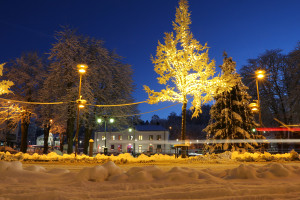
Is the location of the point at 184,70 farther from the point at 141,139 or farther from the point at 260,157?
the point at 141,139

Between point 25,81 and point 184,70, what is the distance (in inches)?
827

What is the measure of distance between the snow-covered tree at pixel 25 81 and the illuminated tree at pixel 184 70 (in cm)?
1774

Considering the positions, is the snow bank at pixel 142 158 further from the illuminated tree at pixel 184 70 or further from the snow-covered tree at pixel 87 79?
the snow-covered tree at pixel 87 79

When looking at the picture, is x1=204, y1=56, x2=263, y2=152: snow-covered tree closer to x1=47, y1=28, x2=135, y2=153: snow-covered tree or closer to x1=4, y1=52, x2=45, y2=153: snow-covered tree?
x1=47, y1=28, x2=135, y2=153: snow-covered tree

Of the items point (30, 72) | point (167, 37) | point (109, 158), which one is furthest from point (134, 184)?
point (30, 72)

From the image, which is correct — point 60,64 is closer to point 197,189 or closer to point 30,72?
point 30,72

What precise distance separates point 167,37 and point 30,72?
68.5ft

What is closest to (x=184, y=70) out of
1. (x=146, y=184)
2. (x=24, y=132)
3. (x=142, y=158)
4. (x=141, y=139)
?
(x=142, y=158)

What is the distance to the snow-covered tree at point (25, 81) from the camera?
86.0ft

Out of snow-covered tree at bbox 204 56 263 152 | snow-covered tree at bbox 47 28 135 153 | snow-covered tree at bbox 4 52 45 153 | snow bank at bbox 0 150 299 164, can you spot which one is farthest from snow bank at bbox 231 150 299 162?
snow-covered tree at bbox 4 52 45 153

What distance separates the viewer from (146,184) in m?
3.19

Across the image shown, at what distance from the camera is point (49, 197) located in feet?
8.29

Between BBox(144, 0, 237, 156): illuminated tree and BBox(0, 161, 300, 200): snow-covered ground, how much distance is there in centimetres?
938

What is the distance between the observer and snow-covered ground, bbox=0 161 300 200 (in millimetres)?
2738
